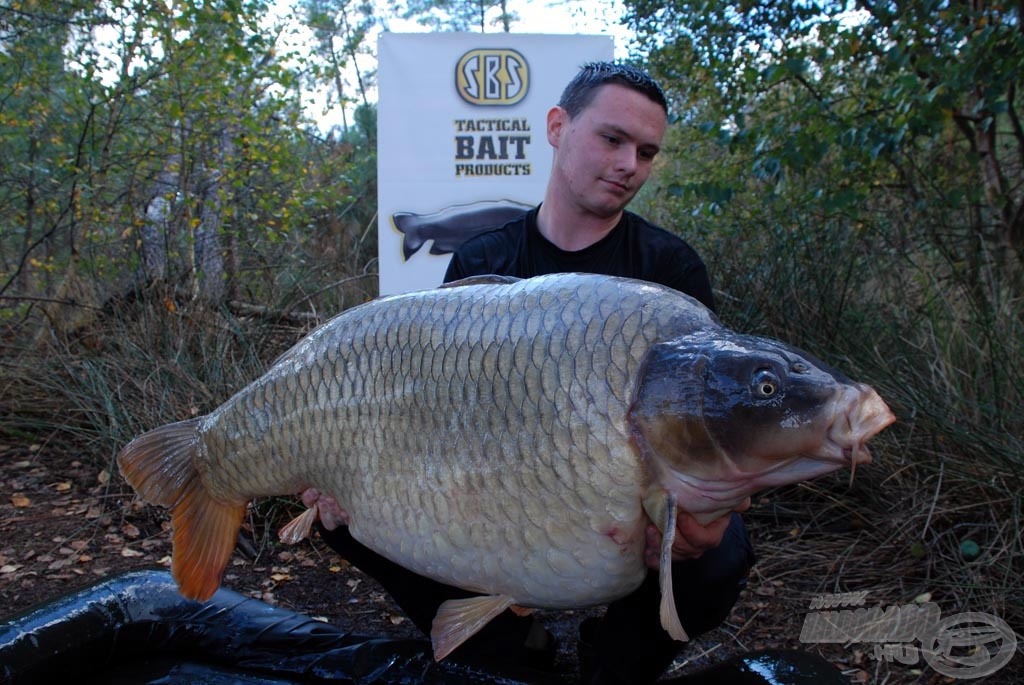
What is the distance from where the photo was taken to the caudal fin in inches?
56.5

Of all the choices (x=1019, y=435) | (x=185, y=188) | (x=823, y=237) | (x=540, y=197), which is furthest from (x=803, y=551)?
(x=185, y=188)

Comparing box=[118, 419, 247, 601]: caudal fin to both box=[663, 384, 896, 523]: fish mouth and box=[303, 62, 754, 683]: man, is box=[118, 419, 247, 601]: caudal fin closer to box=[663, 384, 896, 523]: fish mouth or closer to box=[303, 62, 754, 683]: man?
box=[303, 62, 754, 683]: man

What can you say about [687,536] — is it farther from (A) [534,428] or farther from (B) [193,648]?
(B) [193,648]

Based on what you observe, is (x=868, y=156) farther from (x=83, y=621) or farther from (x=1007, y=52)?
(x=83, y=621)

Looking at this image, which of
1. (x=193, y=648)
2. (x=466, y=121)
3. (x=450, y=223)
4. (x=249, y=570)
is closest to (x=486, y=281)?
(x=193, y=648)

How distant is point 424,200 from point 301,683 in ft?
6.21

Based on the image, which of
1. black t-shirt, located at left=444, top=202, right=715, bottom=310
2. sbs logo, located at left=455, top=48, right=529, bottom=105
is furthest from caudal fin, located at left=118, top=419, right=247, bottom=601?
sbs logo, located at left=455, top=48, right=529, bottom=105

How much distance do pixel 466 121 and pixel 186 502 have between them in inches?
80.0

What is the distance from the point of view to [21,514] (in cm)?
270

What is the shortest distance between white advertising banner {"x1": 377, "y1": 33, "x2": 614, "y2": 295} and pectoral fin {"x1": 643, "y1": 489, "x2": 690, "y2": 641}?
2.12m

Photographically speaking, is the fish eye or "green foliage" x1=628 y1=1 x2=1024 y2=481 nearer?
the fish eye

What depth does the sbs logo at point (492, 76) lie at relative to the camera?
3.13m

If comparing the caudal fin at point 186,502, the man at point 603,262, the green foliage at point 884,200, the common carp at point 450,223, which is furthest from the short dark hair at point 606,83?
the common carp at point 450,223

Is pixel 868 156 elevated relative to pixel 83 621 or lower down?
elevated
